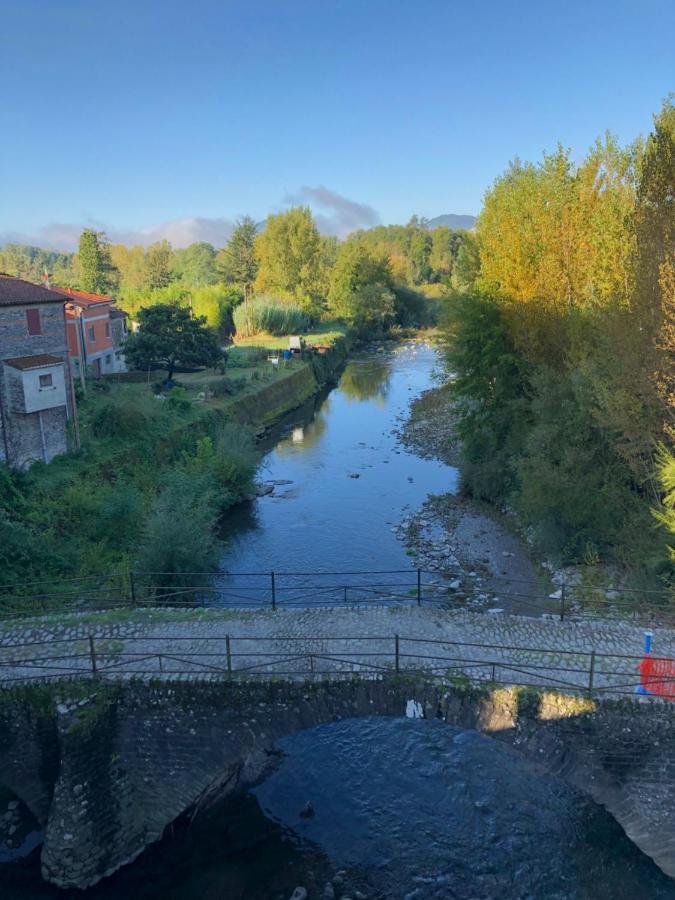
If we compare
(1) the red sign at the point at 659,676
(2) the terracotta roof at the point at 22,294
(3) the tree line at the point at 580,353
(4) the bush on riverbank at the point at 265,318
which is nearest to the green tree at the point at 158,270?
(4) the bush on riverbank at the point at 265,318

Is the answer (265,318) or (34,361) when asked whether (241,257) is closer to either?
(265,318)

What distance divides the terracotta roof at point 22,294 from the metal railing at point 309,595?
10.4 meters

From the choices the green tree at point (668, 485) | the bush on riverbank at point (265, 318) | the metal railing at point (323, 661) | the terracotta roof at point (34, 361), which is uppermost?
the bush on riverbank at point (265, 318)

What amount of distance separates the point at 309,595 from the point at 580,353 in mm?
10703

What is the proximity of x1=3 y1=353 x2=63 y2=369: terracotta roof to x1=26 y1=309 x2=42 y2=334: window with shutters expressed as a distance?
87cm

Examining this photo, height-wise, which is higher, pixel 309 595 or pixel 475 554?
pixel 309 595

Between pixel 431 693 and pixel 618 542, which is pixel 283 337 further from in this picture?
pixel 431 693

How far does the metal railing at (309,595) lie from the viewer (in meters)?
15.1

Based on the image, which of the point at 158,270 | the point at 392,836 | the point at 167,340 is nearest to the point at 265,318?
the point at 167,340

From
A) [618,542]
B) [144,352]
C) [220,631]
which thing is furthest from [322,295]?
[220,631]

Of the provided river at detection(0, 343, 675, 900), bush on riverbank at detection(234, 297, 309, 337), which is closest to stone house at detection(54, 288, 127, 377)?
bush on riverbank at detection(234, 297, 309, 337)

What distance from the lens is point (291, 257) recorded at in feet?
254

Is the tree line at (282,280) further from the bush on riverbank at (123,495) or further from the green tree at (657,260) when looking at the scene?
the green tree at (657,260)

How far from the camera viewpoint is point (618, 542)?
18891 mm
